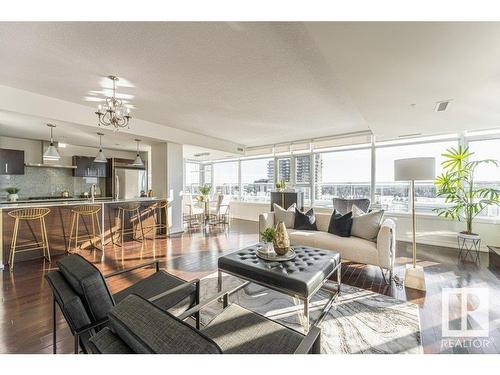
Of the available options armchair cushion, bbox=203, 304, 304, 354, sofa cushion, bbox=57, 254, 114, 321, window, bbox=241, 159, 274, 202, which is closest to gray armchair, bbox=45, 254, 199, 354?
sofa cushion, bbox=57, 254, 114, 321

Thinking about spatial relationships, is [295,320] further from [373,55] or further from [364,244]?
[373,55]

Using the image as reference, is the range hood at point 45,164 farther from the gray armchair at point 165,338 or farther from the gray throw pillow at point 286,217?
the gray armchair at point 165,338

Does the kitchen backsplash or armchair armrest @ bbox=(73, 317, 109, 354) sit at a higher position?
the kitchen backsplash

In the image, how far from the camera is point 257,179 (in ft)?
26.2

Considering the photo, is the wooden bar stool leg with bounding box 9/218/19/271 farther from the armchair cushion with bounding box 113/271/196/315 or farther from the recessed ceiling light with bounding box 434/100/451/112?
the recessed ceiling light with bounding box 434/100/451/112

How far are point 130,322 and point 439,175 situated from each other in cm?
564

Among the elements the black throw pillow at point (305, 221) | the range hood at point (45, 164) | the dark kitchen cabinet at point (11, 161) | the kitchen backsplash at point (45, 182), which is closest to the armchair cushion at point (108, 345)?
the black throw pillow at point (305, 221)

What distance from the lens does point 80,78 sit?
285cm

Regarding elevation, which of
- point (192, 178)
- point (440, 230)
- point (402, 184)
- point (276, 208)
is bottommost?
point (440, 230)

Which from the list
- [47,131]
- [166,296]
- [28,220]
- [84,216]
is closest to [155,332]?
[166,296]

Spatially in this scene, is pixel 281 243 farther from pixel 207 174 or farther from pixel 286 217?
pixel 207 174

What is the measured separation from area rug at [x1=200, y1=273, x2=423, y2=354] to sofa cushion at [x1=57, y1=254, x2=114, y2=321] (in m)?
1.05

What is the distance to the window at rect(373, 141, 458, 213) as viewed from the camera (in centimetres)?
485

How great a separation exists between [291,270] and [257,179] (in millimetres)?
6000
